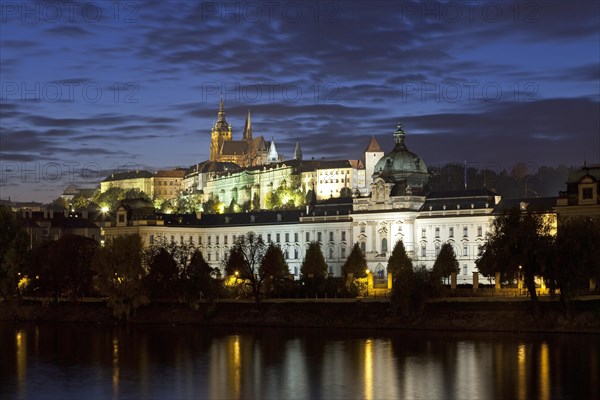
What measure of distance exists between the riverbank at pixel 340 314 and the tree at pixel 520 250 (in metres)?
2.22

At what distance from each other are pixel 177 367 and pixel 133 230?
291ft

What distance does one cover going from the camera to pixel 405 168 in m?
165

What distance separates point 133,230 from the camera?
165 metres

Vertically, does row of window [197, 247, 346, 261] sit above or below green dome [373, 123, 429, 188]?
below

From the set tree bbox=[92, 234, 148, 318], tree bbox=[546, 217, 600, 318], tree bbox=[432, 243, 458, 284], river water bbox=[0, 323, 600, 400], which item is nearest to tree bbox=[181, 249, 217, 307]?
tree bbox=[92, 234, 148, 318]

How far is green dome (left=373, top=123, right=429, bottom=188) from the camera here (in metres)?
164

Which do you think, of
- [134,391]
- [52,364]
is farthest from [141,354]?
[134,391]

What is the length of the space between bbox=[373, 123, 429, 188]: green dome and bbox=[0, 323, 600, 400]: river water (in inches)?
2603

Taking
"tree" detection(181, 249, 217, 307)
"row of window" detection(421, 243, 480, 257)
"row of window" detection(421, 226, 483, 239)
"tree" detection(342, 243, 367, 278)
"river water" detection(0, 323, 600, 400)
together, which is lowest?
"river water" detection(0, 323, 600, 400)

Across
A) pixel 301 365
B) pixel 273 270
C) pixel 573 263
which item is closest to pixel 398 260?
pixel 273 270

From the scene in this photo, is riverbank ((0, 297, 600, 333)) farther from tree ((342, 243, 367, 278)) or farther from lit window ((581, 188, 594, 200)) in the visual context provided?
lit window ((581, 188, 594, 200))

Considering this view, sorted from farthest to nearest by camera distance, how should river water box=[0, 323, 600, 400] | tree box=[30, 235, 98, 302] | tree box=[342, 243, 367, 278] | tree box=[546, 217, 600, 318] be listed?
tree box=[342, 243, 367, 278] < tree box=[30, 235, 98, 302] < tree box=[546, 217, 600, 318] < river water box=[0, 323, 600, 400]

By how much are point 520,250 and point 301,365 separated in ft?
73.4

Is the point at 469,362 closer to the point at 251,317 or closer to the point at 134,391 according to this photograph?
the point at 134,391
